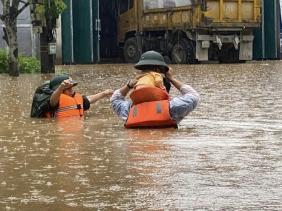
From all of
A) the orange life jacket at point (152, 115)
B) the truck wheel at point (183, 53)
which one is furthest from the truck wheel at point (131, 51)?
the orange life jacket at point (152, 115)

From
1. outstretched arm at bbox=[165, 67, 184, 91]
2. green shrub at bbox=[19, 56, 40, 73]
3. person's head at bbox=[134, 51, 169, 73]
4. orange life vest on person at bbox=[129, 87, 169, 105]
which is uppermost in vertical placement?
person's head at bbox=[134, 51, 169, 73]

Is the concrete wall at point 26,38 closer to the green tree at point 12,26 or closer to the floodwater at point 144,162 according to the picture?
the green tree at point 12,26

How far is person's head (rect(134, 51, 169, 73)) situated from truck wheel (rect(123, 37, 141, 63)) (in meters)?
20.5

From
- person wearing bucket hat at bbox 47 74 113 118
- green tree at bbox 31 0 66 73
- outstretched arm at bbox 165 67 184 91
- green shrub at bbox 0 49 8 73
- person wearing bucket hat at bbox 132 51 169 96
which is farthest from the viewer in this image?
green shrub at bbox 0 49 8 73

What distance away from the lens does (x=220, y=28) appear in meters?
25.5

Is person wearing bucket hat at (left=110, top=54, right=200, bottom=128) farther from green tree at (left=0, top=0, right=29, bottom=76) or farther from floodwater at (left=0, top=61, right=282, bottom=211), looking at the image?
green tree at (left=0, top=0, right=29, bottom=76)

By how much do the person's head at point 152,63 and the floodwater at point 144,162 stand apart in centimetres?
63

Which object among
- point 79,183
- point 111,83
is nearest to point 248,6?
point 111,83

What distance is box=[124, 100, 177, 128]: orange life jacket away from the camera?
779cm

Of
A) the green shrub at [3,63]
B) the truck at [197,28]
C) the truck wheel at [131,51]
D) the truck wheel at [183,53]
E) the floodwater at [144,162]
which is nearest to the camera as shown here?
the floodwater at [144,162]

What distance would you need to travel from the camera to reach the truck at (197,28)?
25.4 meters

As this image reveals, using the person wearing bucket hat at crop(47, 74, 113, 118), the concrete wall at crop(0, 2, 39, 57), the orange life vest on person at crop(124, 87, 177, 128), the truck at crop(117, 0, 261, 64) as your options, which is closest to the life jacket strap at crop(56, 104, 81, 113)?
the person wearing bucket hat at crop(47, 74, 113, 118)

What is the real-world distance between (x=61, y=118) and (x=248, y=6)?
1793cm

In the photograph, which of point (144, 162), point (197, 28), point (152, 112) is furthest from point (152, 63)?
point (197, 28)
